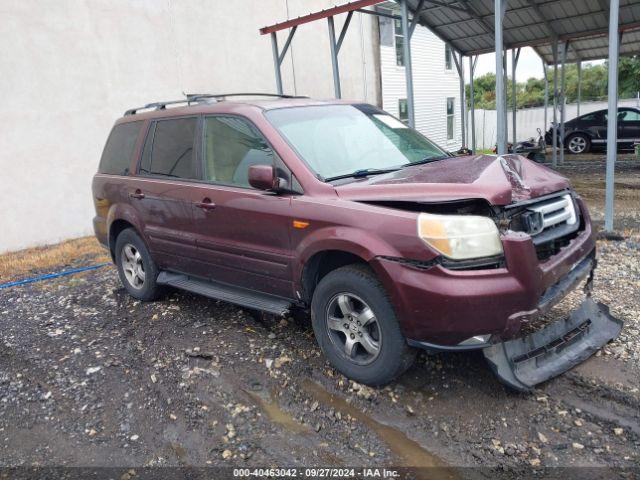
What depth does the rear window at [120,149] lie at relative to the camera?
5.36m

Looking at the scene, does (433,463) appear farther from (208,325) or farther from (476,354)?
(208,325)

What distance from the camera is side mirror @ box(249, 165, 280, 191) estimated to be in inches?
143

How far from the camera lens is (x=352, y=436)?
310cm

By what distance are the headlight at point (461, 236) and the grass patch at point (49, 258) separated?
6.18 m

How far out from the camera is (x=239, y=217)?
4.03 metres

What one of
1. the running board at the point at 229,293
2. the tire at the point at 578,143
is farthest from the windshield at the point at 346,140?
the tire at the point at 578,143

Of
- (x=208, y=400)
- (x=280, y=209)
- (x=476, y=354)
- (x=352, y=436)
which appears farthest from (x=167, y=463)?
(x=476, y=354)

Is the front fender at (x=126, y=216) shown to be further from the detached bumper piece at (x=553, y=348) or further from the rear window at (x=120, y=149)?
the detached bumper piece at (x=553, y=348)

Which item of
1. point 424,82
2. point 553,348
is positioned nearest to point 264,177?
point 553,348

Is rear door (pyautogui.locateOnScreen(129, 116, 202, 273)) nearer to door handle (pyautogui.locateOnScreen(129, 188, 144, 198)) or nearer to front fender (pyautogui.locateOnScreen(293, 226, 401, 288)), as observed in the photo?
door handle (pyautogui.locateOnScreen(129, 188, 144, 198))

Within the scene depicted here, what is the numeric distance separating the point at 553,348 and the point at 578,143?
58.1 feet

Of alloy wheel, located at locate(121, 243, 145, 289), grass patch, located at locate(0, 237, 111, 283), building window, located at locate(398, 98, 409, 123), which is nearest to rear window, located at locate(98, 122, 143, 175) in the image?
alloy wheel, located at locate(121, 243, 145, 289)

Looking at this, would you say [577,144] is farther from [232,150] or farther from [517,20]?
[232,150]

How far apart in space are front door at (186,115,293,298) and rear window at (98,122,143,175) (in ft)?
4.19
